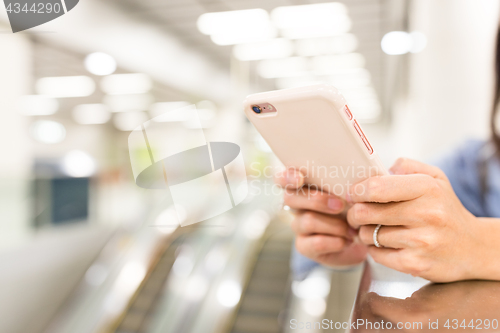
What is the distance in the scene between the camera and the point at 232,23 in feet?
5.82

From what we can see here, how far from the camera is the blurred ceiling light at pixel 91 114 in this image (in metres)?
4.32

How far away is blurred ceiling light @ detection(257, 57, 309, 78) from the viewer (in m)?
3.22

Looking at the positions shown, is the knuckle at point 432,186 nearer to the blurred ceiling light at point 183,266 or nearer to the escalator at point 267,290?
the escalator at point 267,290

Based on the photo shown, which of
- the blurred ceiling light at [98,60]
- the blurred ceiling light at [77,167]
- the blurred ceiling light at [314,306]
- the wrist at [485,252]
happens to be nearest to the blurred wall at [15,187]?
the blurred ceiling light at [77,167]

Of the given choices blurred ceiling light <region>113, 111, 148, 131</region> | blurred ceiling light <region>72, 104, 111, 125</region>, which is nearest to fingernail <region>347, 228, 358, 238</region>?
blurred ceiling light <region>113, 111, 148, 131</region>

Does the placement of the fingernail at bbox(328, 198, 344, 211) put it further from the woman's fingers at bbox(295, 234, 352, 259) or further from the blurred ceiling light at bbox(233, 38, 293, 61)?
the blurred ceiling light at bbox(233, 38, 293, 61)

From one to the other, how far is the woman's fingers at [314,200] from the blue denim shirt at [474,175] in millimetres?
265

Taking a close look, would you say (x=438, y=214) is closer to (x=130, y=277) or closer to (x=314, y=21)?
(x=130, y=277)

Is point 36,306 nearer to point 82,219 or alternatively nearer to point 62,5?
point 82,219

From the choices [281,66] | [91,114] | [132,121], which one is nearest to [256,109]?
[132,121]

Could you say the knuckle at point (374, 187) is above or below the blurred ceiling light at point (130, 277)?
above

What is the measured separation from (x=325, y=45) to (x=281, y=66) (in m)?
0.48

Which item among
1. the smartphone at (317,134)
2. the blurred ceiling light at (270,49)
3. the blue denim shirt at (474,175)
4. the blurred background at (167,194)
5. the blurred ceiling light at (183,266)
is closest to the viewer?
the smartphone at (317,134)

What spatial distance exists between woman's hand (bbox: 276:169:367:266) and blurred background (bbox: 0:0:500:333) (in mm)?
571
